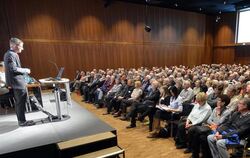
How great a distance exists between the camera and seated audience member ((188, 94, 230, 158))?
2.81 metres

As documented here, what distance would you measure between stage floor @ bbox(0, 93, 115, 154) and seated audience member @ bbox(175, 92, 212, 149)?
1.19 m

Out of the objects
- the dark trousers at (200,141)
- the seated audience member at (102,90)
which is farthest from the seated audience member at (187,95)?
the seated audience member at (102,90)

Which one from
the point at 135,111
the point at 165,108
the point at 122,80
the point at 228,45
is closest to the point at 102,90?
the point at 122,80

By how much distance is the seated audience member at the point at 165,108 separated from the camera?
375 cm

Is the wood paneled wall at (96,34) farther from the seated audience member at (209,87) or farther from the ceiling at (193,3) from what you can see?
the seated audience member at (209,87)

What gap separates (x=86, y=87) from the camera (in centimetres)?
704

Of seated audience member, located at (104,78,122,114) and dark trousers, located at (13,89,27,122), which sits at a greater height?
dark trousers, located at (13,89,27,122)

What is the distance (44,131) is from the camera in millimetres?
3164

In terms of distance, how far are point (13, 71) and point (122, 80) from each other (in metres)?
3.21

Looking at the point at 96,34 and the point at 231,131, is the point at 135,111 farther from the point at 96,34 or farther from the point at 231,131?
the point at 96,34

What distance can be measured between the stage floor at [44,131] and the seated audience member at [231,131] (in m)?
1.55

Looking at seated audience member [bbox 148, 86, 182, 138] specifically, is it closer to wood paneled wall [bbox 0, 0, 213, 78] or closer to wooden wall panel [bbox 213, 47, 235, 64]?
wood paneled wall [bbox 0, 0, 213, 78]

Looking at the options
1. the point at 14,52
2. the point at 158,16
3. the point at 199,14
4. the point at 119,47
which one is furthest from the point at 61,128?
the point at 199,14

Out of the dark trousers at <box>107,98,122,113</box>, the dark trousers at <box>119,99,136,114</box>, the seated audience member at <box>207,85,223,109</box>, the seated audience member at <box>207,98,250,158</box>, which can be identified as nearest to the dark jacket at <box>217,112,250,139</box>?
the seated audience member at <box>207,98,250,158</box>
